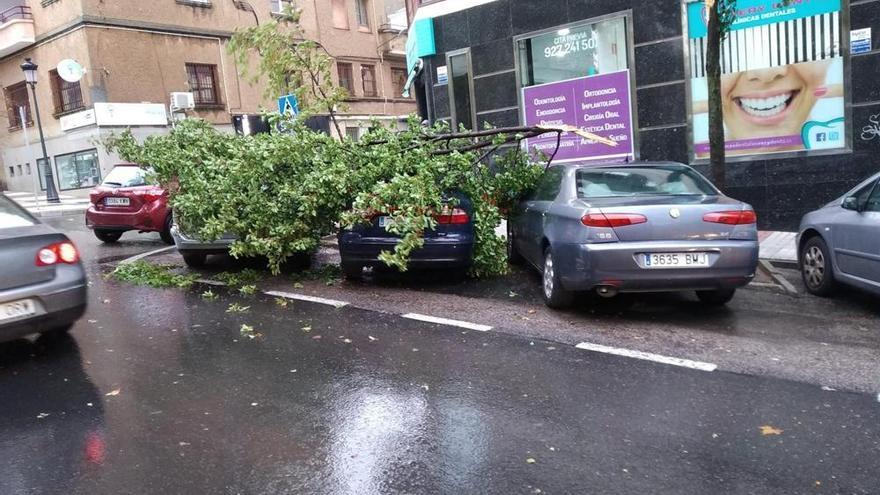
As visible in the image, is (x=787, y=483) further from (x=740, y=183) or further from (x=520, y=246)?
(x=740, y=183)

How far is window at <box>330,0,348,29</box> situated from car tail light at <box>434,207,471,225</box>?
28.6 m

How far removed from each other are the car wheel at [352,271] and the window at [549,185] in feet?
7.24

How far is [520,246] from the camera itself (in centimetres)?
833

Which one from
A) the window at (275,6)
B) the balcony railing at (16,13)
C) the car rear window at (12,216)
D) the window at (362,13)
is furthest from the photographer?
the window at (362,13)

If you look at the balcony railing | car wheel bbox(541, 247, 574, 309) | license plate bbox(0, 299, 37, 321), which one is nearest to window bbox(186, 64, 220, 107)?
the balcony railing

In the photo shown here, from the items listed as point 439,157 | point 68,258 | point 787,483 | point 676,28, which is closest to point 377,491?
point 787,483

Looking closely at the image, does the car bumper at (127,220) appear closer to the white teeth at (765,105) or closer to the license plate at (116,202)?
the license plate at (116,202)

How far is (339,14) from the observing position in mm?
34062

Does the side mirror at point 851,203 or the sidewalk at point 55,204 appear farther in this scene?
the sidewalk at point 55,204

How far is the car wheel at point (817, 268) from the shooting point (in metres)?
6.82

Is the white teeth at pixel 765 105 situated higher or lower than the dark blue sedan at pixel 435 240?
higher

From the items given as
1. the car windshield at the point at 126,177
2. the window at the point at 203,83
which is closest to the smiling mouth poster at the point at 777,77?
the car windshield at the point at 126,177

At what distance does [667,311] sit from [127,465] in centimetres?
492

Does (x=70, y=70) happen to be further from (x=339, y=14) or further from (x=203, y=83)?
(x=339, y=14)
